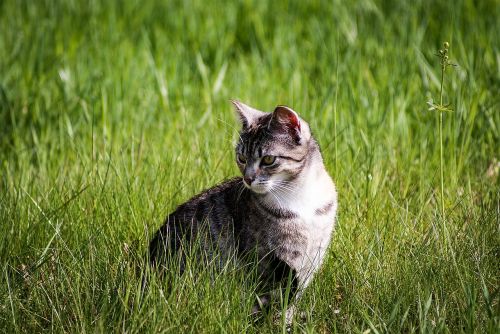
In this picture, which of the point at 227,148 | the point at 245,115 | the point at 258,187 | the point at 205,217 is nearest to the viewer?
the point at 258,187

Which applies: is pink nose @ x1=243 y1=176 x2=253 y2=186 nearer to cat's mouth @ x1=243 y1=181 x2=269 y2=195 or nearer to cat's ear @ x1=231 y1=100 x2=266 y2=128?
cat's mouth @ x1=243 y1=181 x2=269 y2=195

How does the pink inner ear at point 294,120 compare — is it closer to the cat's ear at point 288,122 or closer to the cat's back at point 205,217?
the cat's ear at point 288,122

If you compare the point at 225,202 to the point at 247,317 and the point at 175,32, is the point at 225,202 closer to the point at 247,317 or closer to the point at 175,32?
the point at 247,317

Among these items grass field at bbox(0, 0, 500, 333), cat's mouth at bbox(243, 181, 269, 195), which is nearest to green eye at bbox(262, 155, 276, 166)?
cat's mouth at bbox(243, 181, 269, 195)

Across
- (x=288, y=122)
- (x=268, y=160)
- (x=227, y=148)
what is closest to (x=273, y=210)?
(x=268, y=160)

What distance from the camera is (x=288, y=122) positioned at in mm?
3654

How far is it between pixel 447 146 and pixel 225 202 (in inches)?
62.5

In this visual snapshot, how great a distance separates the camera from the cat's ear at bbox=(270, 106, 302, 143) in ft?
11.8

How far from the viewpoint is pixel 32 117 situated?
555 centimetres

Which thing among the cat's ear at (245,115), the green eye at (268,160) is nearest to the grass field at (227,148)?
the cat's ear at (245,115)

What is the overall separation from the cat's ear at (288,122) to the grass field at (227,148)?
534mm

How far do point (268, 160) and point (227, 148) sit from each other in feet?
3.42

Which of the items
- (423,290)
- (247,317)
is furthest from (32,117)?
(423,290)

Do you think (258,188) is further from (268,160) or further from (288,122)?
(288,122)
